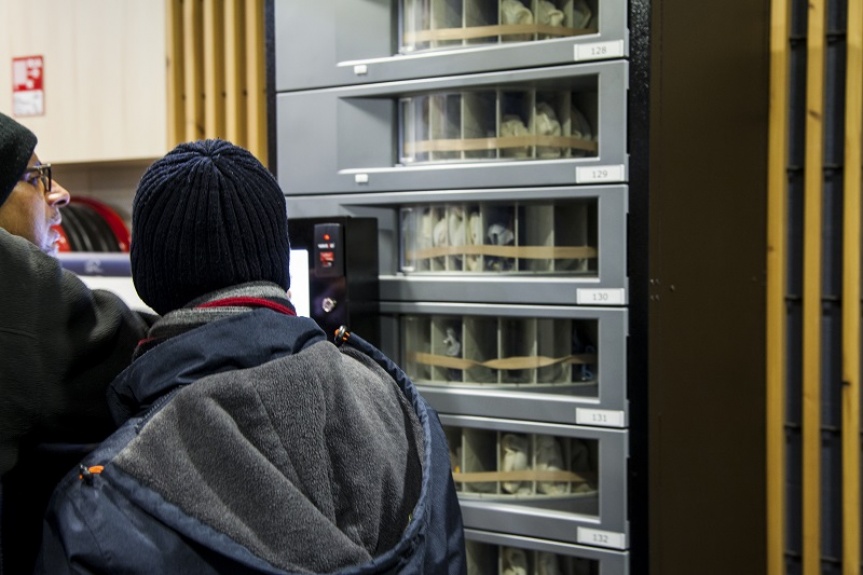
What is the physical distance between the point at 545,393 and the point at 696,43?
97cm

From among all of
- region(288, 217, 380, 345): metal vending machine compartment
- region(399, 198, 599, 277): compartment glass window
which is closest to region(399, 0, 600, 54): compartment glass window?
region(399, 198, 599, 277): compartment glass window

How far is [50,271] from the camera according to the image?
100 centimetres

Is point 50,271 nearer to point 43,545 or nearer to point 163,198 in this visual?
point 163,198

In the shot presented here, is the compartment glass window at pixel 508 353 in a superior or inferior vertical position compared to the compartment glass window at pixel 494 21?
inferior

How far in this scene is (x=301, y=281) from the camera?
249 centimetres

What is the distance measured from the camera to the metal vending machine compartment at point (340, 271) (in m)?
2.40

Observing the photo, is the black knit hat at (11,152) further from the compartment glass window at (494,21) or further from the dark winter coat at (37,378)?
the compartment glass window at (494,21)

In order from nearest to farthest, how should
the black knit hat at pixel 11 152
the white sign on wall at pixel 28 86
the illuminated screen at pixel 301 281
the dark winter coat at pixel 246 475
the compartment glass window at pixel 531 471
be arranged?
the dark winter coat at pixel 246 475 < the black knit hat at pixel 11 152 < the compartment glass window at pixel 531 471 < the illuminated screen at pixel 301 281 < the white sign on wall at pixel 28 86

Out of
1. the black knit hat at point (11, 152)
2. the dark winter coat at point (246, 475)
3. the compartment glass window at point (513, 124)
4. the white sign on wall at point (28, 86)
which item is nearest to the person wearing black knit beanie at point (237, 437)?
the dark winter coat at point (246, 475)

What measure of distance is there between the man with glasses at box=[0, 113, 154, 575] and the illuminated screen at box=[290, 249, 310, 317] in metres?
1.36

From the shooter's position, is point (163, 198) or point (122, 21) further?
point (122, 21)

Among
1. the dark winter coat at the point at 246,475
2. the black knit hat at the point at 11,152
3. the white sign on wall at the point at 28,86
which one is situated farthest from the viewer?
the white sign on wall at the point at 28,86

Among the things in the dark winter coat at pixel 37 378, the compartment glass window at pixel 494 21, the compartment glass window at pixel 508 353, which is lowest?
the compartment glass window at pixel 508 353

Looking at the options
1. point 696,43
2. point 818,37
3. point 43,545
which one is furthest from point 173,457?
point 818,37
